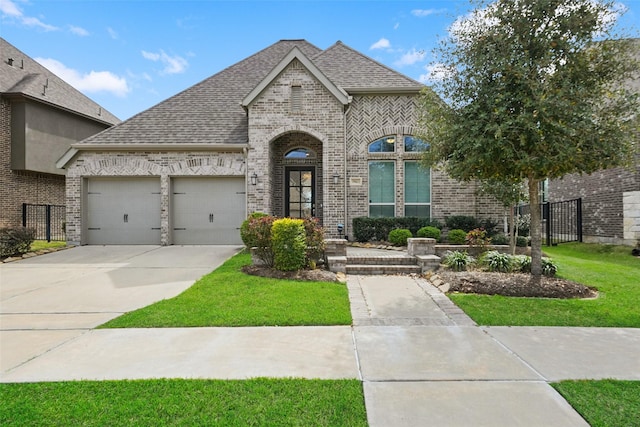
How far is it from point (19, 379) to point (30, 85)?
1882 centimetres

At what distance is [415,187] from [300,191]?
14.1 ft

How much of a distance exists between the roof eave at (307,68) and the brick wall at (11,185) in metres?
12.2

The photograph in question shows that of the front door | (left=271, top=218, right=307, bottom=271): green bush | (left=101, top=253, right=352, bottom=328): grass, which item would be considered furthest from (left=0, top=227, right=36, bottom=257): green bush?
(left=271, top=218, right=307, bottom=271): green bush

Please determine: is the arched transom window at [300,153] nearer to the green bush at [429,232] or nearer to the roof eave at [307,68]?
the roof eave at [307,68]

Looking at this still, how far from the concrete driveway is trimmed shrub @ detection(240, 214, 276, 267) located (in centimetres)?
128

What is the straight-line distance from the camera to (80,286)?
6.39 meters

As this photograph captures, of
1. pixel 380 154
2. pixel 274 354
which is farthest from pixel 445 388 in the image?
pixel 380 154

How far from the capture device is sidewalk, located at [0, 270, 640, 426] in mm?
2504

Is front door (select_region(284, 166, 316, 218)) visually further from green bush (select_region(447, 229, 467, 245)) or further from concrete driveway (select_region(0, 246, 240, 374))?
green bush (select_region(447, 229, 467, 245))

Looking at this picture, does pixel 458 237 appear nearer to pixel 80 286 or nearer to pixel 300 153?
pixel 300 153

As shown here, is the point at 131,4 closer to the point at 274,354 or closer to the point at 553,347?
the point at 274,354

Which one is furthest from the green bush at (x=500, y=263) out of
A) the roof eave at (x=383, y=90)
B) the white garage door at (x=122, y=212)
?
the white garage door at (x=122, y=212)

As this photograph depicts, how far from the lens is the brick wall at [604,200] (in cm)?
1144

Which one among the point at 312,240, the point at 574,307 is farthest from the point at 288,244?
the point at 574,307
